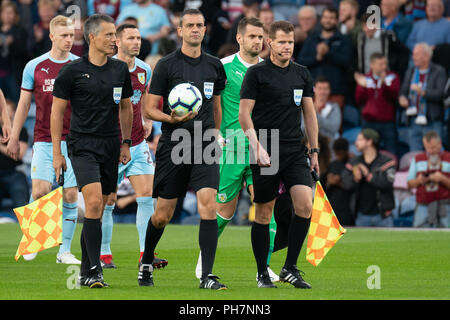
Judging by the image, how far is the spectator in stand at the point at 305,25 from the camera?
1972 cm

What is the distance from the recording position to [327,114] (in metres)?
18.9

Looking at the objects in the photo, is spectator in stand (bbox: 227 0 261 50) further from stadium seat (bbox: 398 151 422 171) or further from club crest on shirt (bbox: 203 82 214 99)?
club crest on shirt (bbox: 203 82 214 99)

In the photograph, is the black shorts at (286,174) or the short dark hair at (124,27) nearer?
the black shorts at (286,174)

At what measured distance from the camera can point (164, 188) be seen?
9.34 meters

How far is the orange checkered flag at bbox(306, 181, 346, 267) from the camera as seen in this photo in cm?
973

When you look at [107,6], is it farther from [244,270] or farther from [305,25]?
[244,270]

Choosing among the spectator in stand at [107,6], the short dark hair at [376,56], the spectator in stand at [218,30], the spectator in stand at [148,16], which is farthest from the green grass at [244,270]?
the spectator in stand at [107,6]

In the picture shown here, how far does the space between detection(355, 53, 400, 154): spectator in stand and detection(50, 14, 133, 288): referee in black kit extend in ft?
32.1

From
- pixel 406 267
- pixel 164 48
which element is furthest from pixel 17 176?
pixel 406 267

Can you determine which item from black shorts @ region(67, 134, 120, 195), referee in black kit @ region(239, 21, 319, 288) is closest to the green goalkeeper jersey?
referee in black kit @ region(239, 21, 319, 288)

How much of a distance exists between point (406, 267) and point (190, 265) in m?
2.51

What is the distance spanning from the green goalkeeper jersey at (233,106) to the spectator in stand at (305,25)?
8.81 metres

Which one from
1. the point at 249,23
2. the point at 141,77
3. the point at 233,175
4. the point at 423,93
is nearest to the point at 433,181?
the point at 423,93

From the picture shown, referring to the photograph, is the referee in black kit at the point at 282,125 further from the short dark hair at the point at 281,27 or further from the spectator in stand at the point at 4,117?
the spectator in stand at the point at 4,117
